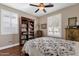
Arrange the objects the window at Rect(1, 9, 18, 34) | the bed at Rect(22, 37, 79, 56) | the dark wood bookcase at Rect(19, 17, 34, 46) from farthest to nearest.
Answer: the dark wood bookcase at Rect(19, 17, 34, 46), the window at Rect(1, 9, 18, 34), the bed at Rect(22, 37, 79, 56)

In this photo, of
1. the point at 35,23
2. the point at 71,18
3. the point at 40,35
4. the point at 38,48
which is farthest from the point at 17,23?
the point at 71,18

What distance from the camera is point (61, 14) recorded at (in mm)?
1796

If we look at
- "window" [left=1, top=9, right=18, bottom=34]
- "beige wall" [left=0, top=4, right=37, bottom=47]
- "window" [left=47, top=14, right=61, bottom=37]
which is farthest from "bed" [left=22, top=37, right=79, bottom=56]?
"window" [left=1, top=9, right=18, bottom=34]

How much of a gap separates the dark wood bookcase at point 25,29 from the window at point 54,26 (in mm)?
367

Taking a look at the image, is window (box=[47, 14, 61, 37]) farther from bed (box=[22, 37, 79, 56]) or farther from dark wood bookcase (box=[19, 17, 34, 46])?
dark wood bookcase (box=[19, 17, 34, 46])

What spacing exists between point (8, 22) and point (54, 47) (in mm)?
918

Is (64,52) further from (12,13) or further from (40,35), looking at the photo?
(12,13)

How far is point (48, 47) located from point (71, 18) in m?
0.65

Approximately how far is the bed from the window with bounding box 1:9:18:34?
446 millimetres

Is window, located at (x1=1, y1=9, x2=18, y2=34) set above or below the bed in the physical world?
above

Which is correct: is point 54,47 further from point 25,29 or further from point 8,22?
point 8,22

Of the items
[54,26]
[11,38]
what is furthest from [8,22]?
[54,26]

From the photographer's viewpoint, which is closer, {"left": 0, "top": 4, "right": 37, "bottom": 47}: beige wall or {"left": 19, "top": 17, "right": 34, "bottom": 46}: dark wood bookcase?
{"left": 0, "top": 4, "right": 37, "bottom": 47}: beige wall

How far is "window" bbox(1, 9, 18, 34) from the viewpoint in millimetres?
1773
